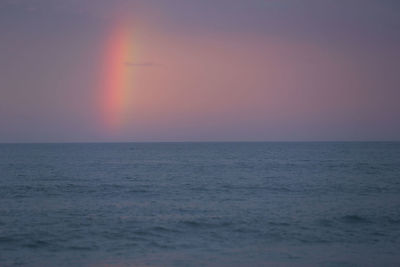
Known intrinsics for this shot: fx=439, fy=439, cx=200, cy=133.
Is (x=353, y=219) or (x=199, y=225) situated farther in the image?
(x=353, y=219)

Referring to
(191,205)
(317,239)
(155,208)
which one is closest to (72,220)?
(155,208)

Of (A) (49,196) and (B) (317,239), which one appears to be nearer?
(B) (317,239)

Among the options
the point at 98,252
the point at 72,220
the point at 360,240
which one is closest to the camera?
the point at 98,252

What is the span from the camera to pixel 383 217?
23516mm

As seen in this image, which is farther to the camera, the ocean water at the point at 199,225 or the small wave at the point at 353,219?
the small wave at the point at 353,219

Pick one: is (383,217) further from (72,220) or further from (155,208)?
(72,220)

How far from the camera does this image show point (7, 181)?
41656 millimetres

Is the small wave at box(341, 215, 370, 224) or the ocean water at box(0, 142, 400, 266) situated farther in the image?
the small wave at box(341, 215, 370, 224)

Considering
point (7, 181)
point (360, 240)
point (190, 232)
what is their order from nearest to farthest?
point (360, 240) → point (190, 232) → point (7, 181)

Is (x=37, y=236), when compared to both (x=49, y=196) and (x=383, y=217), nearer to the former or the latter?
(x=49, y=196)

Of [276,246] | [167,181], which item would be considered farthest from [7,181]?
[276,246]

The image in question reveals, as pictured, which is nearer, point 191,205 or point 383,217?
point 383,217

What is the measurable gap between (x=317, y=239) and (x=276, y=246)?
233 cm

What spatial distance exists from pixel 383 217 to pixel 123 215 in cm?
1413
